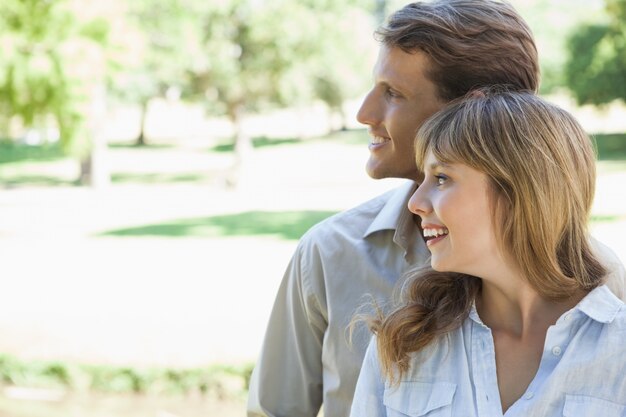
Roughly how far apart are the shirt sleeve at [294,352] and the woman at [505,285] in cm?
36

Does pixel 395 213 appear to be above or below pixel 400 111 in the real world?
below

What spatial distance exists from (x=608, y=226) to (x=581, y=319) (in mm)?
10837

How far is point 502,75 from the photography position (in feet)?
6.03

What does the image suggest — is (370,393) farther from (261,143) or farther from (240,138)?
(261,143)

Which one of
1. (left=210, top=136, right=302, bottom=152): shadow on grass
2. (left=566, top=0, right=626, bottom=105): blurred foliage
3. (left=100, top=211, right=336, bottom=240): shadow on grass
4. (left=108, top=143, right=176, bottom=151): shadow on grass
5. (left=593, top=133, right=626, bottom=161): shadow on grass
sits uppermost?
(left=566, top=0, right=626, bottom=105): blurred foliage

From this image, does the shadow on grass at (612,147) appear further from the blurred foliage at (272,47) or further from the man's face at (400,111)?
the man's face at (400,111)

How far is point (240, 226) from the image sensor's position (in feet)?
47.3

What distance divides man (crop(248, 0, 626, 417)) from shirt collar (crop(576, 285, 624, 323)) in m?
0.45

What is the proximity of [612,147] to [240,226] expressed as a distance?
14.1 metres

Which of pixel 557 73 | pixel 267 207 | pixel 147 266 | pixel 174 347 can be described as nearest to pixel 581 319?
pixel 174 347

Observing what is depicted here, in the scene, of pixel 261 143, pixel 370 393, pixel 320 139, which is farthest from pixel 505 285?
pixel 261 143

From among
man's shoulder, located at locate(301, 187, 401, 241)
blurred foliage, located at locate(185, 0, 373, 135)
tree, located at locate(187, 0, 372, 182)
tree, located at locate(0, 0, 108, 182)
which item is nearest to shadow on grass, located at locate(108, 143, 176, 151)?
tree, located at locate(187, 0, 372, 182)

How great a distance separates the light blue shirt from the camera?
1403mm

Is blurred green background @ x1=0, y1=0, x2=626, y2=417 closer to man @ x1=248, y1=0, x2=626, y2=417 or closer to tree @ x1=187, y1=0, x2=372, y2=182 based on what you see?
tree @ x1=187, y1=0, x2=372, y2=182
